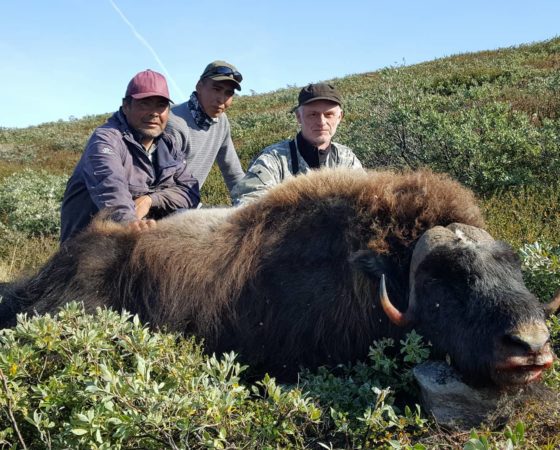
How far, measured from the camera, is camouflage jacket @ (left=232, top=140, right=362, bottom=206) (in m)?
4.71

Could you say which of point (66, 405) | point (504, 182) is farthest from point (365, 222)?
point (504, 182)

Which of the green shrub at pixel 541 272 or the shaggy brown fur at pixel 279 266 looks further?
the green shrub at pixel 541 272

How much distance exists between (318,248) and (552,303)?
122 cm

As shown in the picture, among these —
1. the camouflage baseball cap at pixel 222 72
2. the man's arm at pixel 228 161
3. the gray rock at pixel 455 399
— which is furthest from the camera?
the man's arm at pixel 228 161

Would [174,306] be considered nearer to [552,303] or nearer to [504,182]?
[552,303]

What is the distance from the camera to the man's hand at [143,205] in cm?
437

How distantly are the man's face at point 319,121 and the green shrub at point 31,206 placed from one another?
17.9 feet

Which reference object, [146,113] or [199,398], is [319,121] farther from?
[199,398]

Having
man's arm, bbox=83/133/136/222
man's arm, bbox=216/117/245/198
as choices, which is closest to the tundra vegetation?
man's arm, bbox=83/133/136/222

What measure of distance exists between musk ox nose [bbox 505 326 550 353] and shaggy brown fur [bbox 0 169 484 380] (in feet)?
2.31

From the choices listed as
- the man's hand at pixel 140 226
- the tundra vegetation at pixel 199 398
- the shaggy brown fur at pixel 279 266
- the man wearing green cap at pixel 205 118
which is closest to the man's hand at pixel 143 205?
the man's hand at pixel 140 226

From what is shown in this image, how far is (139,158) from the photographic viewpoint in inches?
179

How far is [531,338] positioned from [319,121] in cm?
311

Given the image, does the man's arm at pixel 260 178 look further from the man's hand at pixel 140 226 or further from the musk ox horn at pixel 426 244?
the musk ox horn at pixel 426 244
